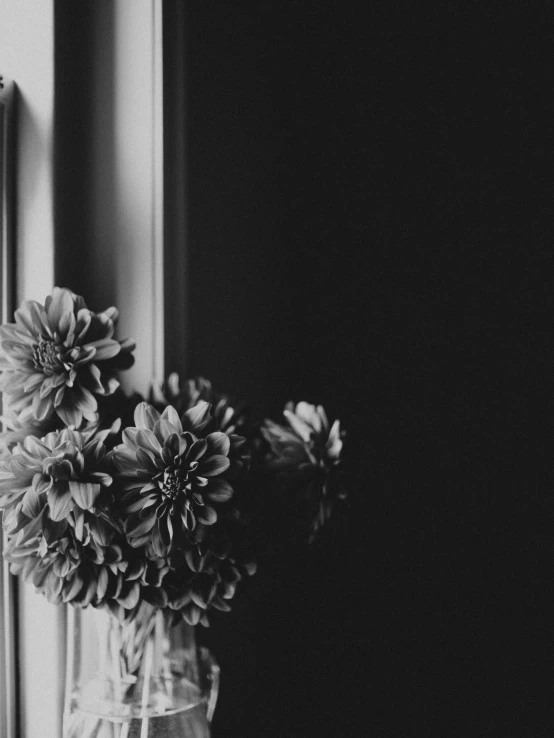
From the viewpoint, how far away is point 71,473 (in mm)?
563

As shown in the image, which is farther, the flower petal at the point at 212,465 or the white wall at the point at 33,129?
the white wall at the point at 33,129

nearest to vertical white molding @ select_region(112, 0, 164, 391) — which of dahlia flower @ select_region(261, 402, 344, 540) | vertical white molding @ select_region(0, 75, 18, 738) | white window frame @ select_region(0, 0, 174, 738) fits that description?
white window frame @ select_region(0, 0, 174, 738)

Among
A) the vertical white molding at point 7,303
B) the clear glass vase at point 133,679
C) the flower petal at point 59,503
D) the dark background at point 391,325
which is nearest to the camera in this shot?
the flower petal at point 59,503

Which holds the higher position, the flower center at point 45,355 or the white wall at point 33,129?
the white wall at point 33,129

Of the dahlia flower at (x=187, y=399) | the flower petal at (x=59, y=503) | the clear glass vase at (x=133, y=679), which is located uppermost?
the dahlia flower at (x=187, y=399)

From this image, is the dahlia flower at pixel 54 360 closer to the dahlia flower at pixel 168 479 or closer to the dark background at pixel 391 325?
the dahlia flower at pixel 168 479

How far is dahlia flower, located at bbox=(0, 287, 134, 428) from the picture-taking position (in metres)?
0.61

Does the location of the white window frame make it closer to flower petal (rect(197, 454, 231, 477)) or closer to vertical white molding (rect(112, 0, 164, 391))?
vertical white molding (rect(112, 0, 164, 391))

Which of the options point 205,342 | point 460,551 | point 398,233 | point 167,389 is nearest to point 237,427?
point 167,389

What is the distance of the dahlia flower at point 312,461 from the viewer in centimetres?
69

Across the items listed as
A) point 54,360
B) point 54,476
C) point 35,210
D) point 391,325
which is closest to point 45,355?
point 54,360

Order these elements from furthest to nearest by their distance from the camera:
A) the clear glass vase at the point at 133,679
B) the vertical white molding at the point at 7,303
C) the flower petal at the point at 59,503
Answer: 1. the vertical white molding at the point at 7,303
2. the clear glass vase at the point at 133,679
3. the flower petal at the point at 59,503

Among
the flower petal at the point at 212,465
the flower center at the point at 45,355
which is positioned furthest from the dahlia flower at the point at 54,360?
the flower petal at the point at 212,465

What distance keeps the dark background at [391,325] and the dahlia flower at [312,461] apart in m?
0.24
